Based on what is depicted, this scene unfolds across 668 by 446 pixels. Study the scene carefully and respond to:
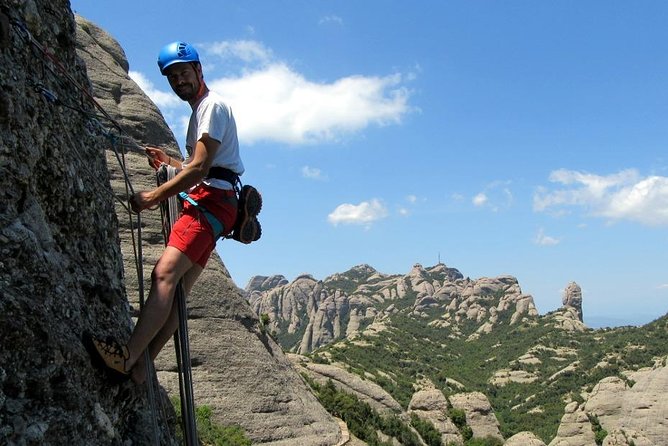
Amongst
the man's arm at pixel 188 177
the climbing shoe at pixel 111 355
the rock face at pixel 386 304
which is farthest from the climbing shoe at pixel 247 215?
the rock face at pixel 386 304

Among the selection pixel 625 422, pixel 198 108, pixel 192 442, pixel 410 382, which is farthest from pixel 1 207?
pixel 410 382

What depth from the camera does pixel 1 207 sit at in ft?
11.2

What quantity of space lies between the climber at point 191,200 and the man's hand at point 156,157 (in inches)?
25.4

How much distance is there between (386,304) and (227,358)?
490 ft

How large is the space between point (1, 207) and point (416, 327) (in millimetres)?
135254

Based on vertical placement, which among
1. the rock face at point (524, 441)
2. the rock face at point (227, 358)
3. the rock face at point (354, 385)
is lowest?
the rock face at point (524, 441)

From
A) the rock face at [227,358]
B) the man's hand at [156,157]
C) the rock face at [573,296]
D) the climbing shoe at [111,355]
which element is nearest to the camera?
the climbing shoe at [111,355]

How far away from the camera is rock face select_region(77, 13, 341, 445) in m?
20.2

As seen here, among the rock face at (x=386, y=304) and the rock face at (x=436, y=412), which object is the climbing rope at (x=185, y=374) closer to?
the rock face at (x=436, y=412)

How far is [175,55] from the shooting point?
4637 millimetres

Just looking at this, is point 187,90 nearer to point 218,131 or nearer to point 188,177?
point 218,131

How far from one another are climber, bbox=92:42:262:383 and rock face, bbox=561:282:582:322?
6057 inches

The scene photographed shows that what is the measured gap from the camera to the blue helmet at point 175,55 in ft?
15.2

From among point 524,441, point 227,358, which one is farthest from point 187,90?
point 524,441
